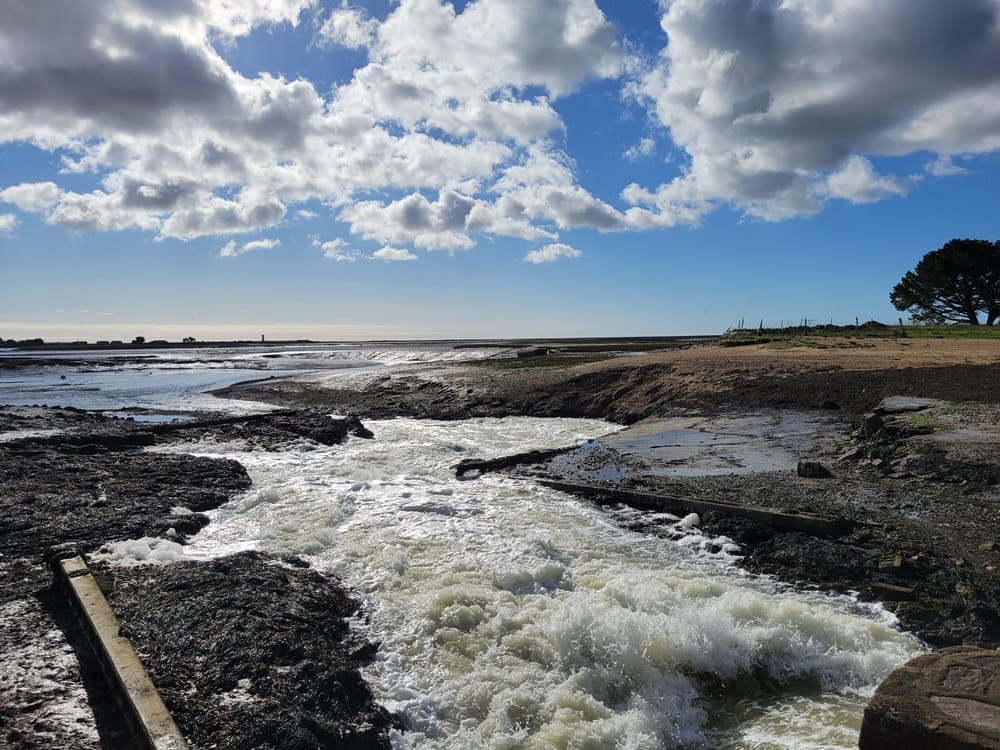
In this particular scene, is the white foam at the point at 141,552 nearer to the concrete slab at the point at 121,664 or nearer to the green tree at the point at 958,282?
the concrete slab at the point at 121,664

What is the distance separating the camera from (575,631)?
6.08m

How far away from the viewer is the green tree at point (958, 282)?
51.7 meters

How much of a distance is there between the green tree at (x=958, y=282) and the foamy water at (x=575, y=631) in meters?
55.7

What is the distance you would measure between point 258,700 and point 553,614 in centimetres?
296

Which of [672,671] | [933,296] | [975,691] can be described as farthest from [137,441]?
[933,296]

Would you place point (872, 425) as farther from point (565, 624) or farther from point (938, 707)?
point (938, 707)

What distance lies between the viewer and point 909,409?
45.6 feet

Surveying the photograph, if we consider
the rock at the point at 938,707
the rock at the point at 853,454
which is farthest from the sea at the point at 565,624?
the rock at the point at 853,454

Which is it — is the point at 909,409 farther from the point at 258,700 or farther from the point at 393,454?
the point at 258,700

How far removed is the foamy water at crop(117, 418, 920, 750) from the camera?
16.3 feet

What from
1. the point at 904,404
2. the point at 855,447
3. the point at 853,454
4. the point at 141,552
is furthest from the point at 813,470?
the point at 141,552

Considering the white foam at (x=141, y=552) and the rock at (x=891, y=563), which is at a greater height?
the rock at (x=891, y=563)

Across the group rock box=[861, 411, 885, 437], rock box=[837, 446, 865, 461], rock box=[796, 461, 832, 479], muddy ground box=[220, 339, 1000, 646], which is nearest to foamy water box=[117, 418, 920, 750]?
muddy ground box=[220, 339, 1000, 646]

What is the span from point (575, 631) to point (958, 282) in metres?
62.8
